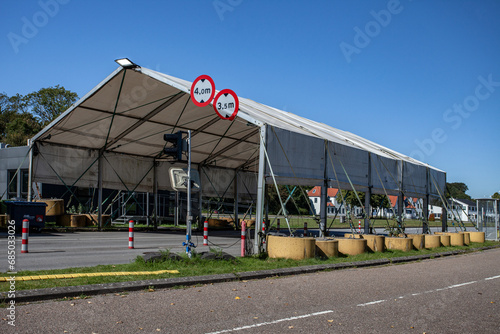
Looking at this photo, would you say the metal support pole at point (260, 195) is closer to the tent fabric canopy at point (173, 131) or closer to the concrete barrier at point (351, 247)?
the tent fabric canopy at point (173, 131)

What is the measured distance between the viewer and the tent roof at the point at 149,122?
1941 centimetres

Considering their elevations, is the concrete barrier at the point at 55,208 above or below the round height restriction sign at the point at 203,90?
below

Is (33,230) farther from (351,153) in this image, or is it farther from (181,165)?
(351,153)

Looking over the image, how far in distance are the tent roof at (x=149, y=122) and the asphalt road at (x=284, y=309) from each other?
305 inches

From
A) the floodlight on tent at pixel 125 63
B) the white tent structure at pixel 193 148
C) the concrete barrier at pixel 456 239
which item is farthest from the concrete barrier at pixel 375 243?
the floodlight on tent at pixel 125 63

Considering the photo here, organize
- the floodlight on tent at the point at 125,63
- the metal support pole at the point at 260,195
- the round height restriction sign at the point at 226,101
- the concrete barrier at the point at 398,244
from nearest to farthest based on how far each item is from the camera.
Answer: the metal support pole at the point at 260,195 < the round height restriction sign at the point at 226,101 < the concrete barrier at the point at 398,244 < the floodlight on tent at the point at 125,63

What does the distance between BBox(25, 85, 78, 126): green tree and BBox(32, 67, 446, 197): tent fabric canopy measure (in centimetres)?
3862

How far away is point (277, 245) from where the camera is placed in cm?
1300

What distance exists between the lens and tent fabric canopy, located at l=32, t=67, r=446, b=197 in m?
16.9

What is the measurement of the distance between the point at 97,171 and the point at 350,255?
1684cm

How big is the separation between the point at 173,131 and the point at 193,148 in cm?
348

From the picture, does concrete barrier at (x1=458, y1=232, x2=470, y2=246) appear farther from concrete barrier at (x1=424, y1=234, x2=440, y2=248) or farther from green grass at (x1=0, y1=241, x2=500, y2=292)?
green grass at (x1=0, y1=241, x2=500, y2=292)

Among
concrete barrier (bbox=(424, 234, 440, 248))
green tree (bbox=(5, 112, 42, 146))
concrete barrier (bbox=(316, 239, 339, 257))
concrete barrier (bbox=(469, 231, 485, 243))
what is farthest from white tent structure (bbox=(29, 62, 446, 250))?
Result: green tree (bbox=(5, 112, 42, 146))

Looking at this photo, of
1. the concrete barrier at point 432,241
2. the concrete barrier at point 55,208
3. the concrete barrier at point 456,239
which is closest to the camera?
the concrete barrier at point 432,241
